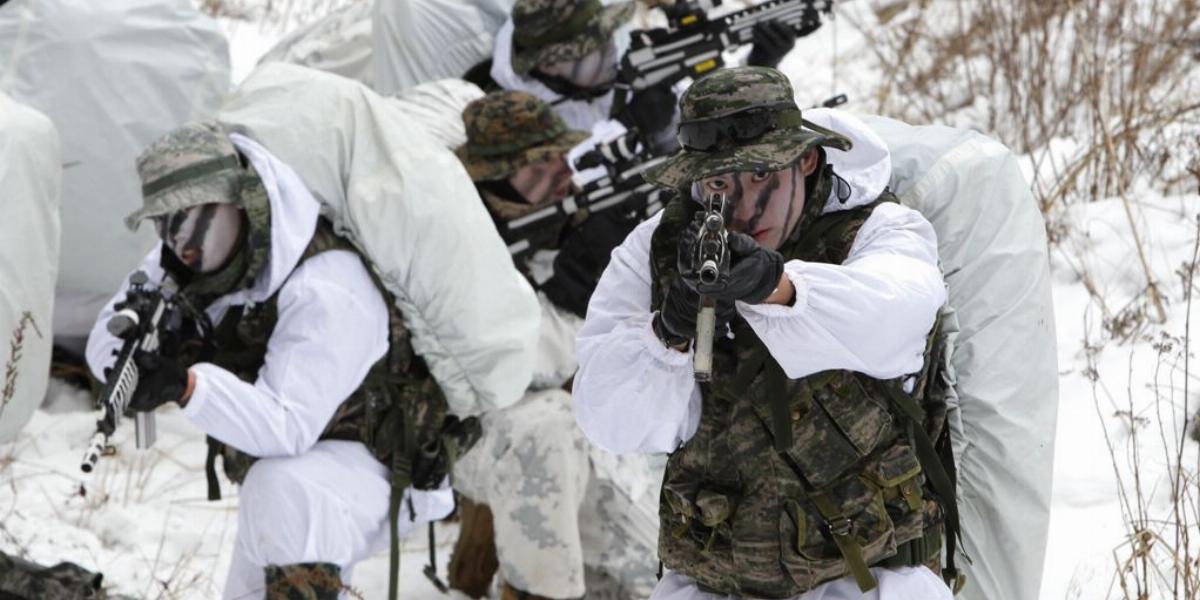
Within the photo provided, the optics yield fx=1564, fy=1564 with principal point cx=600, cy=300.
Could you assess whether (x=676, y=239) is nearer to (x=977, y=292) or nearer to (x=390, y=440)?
(x=977, y=292)

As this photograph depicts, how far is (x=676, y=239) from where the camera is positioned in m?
2.48

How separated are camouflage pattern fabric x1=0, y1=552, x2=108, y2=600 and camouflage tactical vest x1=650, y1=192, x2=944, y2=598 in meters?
1.75

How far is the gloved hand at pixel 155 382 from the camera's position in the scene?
315 cm

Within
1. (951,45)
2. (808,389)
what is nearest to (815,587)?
(808,389)

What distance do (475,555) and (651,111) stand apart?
169cm

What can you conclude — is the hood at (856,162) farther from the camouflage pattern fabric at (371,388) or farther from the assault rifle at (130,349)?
the assault rifle at (130,349)

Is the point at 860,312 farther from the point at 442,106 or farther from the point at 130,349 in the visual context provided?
the point at 442,106

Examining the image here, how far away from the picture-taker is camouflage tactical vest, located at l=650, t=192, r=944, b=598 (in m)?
2.46

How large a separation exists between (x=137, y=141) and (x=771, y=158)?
3.20 meters

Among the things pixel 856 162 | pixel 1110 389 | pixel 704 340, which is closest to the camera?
pixel 704 340

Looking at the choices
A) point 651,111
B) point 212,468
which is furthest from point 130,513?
point 651,111

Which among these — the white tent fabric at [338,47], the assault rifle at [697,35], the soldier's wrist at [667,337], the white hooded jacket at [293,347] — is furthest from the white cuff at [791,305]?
the white tent fabric at [338,47]

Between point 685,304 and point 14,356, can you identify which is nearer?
point 685,304

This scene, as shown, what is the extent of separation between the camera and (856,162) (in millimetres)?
2586
